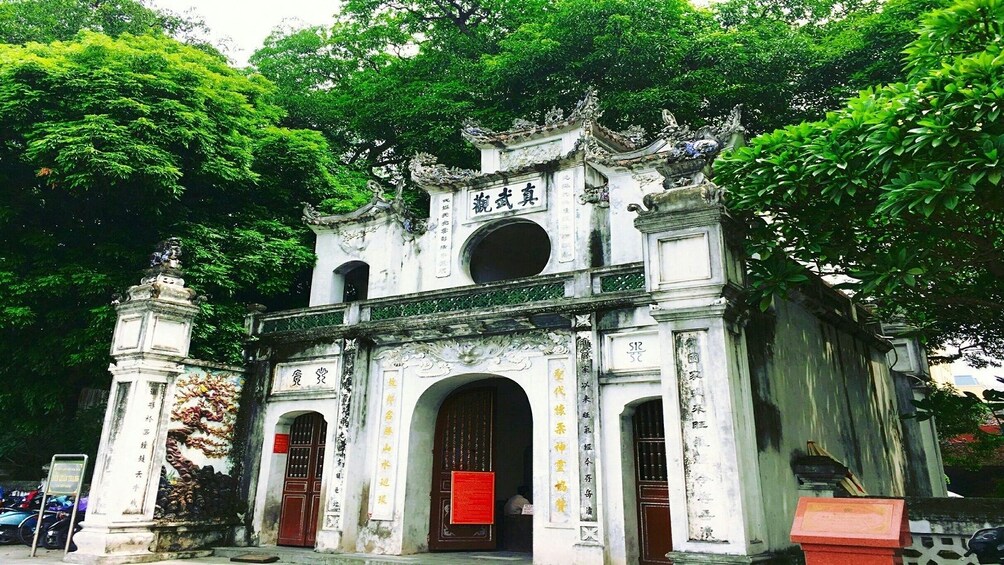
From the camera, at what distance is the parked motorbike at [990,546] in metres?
5.90

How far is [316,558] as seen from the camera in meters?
11.2

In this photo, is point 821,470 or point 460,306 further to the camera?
point 460,306

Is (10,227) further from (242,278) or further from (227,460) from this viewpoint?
(227,460)

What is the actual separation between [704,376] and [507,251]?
919 cm

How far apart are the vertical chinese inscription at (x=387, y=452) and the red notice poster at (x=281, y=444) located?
2.41 metres

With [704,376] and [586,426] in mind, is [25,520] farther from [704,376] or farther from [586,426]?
[704,376]

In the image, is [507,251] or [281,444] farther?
[507,251]

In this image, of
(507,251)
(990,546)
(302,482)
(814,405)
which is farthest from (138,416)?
(990,546)

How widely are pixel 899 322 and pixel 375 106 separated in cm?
1593

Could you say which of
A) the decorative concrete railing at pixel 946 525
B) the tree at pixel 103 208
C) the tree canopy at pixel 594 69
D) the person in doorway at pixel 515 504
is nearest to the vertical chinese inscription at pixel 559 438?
the person in doorway at pixel 515 504

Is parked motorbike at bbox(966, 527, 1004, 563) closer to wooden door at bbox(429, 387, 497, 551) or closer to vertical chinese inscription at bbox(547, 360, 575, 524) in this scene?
vertical chinese inscription at bbox(547, 360, 575, 524)

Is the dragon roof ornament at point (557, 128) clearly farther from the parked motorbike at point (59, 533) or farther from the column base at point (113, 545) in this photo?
the parked motorbike at point (59, 533)

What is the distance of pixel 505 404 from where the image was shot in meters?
15.1

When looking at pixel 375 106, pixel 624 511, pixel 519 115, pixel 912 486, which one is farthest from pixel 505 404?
pixel 375 106
